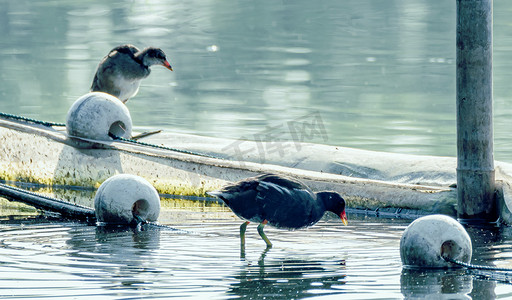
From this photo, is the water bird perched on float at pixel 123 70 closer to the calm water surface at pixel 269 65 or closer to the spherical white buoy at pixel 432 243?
the calm water surface at pixel 269 65

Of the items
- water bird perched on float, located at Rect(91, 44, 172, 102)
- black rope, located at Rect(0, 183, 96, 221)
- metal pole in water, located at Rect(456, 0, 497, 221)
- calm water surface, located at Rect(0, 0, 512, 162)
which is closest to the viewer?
metal pole in water, located at Rect(456, 0, 497, 221)

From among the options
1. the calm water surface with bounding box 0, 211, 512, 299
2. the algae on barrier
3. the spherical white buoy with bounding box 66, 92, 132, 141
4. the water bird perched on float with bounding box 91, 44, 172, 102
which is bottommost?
the calm water surface with bounding box 0, 211, 512, 299

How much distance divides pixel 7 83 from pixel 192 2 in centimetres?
1947

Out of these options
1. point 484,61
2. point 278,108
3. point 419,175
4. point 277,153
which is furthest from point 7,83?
point 484,61

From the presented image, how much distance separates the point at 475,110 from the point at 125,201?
3676mm

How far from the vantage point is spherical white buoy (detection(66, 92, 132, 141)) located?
13750 millimetres

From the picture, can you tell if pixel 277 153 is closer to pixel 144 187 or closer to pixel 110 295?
pixel 144 187

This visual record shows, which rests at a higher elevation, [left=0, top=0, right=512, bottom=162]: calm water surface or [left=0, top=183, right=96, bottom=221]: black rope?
[left=0, top=0, right=512, bottom=162]: calm water surface

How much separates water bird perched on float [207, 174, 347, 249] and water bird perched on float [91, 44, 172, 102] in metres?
7.40

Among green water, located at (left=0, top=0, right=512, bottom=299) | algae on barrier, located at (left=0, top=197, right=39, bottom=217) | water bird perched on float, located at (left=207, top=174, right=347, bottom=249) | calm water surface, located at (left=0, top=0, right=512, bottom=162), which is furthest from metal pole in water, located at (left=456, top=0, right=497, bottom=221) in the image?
calm water surface, located at (left=0, top=0, right=512, bottom=162)

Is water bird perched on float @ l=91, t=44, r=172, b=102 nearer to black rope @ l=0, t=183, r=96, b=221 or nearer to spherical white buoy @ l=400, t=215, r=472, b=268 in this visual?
black rope @ l=0, t=183, r=96, b=221

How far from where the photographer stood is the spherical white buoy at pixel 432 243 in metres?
8.73

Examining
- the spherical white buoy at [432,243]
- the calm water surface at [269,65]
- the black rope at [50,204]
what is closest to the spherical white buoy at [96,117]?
the black rope at [50,204]

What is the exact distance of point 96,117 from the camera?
13750mm
